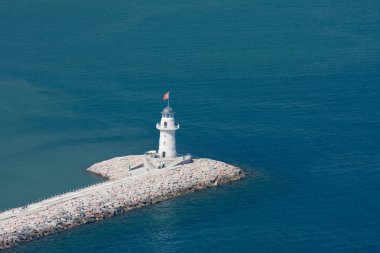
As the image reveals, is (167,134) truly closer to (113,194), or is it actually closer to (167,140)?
(167,140)

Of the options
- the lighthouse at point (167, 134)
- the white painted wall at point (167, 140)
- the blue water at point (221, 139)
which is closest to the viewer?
the blue water at point (221, 139)

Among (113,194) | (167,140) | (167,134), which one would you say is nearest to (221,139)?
(167,140)

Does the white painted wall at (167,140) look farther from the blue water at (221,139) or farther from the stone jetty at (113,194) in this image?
the blue water at (221,139)

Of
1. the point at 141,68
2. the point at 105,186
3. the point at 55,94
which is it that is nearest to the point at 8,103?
the point at 55,94

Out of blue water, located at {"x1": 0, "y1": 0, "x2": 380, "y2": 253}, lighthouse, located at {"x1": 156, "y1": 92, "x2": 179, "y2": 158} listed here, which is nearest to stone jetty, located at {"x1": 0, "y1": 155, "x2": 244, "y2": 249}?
blue water, located at {"x1": 0, "y1": 0, "x2": 380, "y2": 253}

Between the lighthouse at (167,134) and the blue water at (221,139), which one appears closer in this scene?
the blue water at (221,139)

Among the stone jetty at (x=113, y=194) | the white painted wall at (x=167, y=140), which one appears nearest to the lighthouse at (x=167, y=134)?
the white painted wall at (x=167, y=140)

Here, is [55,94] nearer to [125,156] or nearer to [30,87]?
[30,87]

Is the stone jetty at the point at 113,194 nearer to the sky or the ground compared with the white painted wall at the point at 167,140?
nearer to the ground
